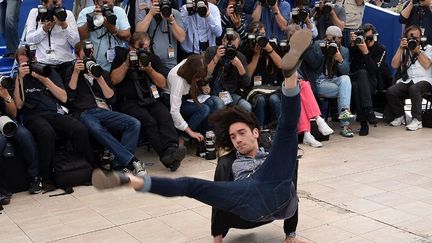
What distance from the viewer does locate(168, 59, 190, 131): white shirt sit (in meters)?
5.90

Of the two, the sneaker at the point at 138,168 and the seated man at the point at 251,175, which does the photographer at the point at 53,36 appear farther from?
the seated man at the point at 251,175

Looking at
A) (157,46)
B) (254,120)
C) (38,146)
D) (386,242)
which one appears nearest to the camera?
(254,120)

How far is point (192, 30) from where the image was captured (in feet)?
21.6

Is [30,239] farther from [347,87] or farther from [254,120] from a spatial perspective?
[347,87]

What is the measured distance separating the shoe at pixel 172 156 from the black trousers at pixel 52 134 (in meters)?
0.70

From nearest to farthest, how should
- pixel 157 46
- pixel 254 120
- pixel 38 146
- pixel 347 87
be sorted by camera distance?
pixel 254 120, pixel 38 146, pixel 157 46, pixel 347 87

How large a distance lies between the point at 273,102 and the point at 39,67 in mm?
2690

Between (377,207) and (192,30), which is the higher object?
(192,30)

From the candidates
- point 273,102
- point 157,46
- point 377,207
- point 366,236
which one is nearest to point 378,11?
point 273,102

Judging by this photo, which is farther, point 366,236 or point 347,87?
point 347,87

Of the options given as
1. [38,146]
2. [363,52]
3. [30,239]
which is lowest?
[30,239]

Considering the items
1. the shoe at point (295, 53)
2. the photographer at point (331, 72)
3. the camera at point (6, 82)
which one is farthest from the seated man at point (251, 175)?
the photographer at point (331, 72)

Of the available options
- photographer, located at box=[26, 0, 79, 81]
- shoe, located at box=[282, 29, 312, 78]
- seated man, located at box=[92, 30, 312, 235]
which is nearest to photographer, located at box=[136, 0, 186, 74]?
photographer, located at box=[26, 0, 79, 81]

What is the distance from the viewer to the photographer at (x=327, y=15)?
299 inches
